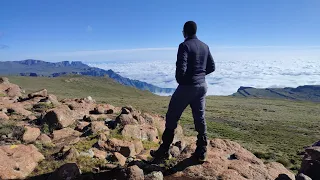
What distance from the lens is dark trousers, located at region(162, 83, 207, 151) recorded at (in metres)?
8.09

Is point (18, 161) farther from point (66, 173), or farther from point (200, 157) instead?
point (200, 157)

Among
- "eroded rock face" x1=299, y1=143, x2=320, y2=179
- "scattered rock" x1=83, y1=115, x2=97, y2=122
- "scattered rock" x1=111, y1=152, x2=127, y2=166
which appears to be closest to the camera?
"eroded rock face" x1=299, y1=143, x2=320, y2=179

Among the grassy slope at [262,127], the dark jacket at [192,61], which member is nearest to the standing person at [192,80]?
the dark jacket at [192,61]

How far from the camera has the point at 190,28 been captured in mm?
8117

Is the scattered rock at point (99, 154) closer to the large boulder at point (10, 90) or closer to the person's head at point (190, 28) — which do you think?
the person's head at point (190, 28)

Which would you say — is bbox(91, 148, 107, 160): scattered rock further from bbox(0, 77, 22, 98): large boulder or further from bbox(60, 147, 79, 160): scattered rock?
bbox(0, 77, 22, 98): large boulder

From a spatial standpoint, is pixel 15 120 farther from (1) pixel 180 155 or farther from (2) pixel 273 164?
(2) pixel 273 164

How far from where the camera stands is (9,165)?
820 centimetres

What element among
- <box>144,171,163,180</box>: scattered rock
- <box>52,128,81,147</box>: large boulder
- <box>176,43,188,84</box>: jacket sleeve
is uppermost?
<box>176,43,188,84</box>: jacket sleeve

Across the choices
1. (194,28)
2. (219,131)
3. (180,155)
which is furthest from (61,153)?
(219,131)

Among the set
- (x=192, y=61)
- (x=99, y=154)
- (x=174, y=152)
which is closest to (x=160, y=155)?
(x=174, y=152)

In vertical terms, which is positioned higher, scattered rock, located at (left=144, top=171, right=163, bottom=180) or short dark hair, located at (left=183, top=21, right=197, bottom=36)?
short dark hair, located at (left=183, top=21, right=197, bottom=36)

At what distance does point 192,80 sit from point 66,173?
419cm

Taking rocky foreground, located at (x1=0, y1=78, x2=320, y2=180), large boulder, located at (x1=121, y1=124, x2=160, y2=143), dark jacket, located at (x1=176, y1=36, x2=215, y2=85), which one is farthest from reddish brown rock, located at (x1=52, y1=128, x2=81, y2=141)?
dark jacket, located at (x1=176, y1=36, x2=215, y2=85)
